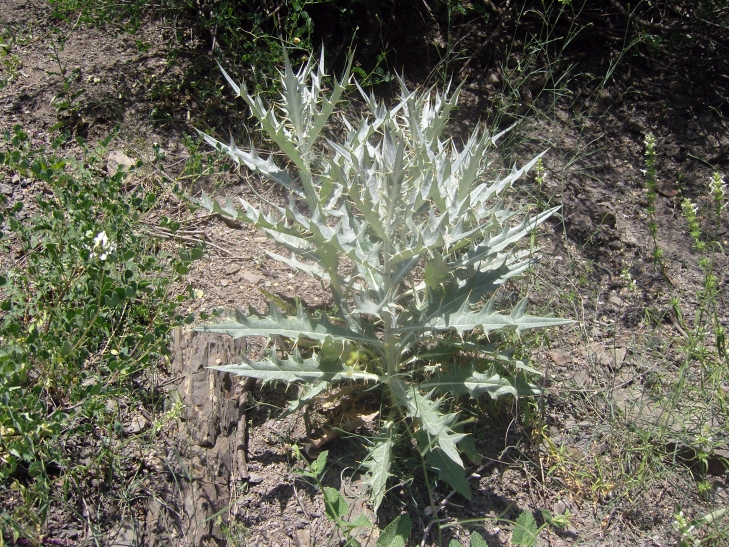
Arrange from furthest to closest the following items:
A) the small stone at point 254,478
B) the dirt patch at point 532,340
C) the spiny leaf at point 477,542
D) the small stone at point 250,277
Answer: the small stone at point 250,277 < the small stone at point 254,478 < the dirt patch at point 532,340 < the spiny leaf at point 477,542

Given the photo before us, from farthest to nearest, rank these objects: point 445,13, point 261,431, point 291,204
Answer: point 445,13 → point 261,431 → point 291,204

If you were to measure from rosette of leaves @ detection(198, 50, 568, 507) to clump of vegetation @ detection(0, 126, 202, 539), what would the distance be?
47 centimetres

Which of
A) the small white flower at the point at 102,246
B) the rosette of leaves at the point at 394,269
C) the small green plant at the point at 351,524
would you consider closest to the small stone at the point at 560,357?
the rosette of leaves at the point at 394,269

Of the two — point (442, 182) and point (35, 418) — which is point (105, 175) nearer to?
point (35, 418)

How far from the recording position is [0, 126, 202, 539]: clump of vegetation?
192cm

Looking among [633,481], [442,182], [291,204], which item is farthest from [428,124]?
[633,481]

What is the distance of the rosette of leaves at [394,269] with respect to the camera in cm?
199

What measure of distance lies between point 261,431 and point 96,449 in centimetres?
58

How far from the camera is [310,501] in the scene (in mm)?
2148

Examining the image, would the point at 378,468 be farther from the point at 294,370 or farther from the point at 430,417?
the point at 294,370

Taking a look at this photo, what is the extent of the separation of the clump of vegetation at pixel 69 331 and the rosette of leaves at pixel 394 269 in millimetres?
468

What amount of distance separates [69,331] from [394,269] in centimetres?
118

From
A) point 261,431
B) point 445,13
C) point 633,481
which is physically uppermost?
point 445,13

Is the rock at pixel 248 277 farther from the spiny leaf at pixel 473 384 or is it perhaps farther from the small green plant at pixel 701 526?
the small green plant at pixel 701 526
